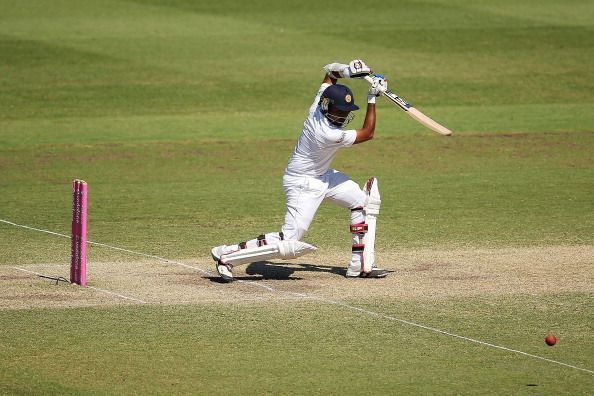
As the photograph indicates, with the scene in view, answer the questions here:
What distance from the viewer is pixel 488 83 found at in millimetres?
26250

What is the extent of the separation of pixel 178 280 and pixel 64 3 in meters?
23.0

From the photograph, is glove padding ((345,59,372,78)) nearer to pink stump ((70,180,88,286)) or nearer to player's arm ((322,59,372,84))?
player's arm ((322,59,372,84))

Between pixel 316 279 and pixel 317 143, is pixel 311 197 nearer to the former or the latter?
pixel 317 143

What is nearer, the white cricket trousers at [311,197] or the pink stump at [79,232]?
the pink stump at [79,232]

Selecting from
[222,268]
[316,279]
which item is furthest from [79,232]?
[316,279]

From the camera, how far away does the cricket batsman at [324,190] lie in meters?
11.8

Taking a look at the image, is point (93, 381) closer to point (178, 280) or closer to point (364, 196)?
point (178, 280)

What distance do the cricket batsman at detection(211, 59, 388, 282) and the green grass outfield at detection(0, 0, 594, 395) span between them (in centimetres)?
34

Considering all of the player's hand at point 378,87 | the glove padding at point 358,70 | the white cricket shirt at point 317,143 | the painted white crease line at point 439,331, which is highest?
the glove padding at point 358,70

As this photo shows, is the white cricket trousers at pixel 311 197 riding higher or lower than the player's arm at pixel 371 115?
lower

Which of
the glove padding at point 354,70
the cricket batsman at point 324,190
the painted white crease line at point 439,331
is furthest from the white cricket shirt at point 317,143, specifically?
the painted white crease line at point 439,331

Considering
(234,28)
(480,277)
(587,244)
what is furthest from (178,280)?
(234,28)

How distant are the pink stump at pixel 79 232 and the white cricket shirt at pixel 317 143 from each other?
7.10 ft

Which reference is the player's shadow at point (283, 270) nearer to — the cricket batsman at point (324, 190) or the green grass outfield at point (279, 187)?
the green grass outfield at point (279, 187)
